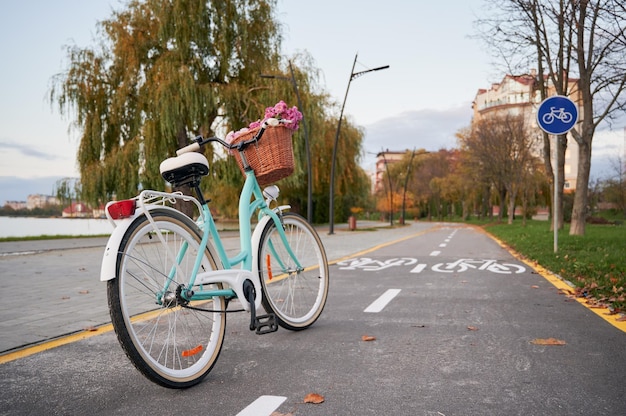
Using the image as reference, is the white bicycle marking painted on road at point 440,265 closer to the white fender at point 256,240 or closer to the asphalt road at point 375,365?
the asphalt road at point 375,365

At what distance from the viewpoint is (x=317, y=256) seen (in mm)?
4816

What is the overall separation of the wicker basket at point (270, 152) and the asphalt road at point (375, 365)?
1247mm

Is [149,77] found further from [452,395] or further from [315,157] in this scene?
[452,395]

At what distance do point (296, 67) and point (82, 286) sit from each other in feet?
53.9

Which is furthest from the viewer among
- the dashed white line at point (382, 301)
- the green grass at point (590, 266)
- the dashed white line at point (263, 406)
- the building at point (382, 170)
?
the building at point (382, 170)

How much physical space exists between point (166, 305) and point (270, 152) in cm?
129

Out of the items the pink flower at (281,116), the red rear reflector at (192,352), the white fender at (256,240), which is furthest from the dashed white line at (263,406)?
the pink flower at (281,116)

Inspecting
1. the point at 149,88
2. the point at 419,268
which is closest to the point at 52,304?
the point at 419,268

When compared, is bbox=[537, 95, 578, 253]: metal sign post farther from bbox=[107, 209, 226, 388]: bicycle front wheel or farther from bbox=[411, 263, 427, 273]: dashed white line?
bbox=[107, 209, 226, 388]: bicycle front wheel

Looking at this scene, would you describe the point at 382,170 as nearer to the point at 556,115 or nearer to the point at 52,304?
the point at 556,115

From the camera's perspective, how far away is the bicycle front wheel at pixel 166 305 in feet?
8.70

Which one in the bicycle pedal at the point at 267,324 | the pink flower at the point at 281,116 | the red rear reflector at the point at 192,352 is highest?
the pink flower at the point at 281,116

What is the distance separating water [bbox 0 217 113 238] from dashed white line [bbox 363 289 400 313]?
621 inches

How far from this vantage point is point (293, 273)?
14.6ft
